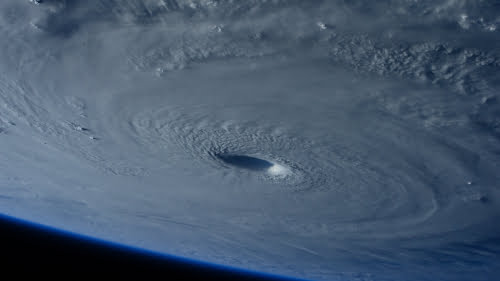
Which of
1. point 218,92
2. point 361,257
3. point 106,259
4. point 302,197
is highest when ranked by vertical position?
point 218,92

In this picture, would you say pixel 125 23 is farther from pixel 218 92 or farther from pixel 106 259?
pixel 106 259

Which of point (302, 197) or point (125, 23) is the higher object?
point (125, 23)

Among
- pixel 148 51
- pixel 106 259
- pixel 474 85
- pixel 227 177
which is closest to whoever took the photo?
pixel 474 85

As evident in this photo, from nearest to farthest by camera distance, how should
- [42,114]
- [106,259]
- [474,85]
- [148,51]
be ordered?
1. [474,85]
2. [148,51]
3. [42,114]
4. [106,259]

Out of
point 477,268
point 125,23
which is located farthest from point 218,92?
point 477,268

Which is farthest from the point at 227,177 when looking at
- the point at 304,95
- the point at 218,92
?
the point at 304,95

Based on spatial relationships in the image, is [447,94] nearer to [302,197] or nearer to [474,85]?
[474,85]

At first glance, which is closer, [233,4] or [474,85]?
[233,4]

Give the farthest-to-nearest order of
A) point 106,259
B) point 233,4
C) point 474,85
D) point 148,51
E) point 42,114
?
point 106,259
point 42,114
point 148,51
point 474,85
point 233,4

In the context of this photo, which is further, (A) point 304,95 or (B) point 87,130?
(B) point 87,130
